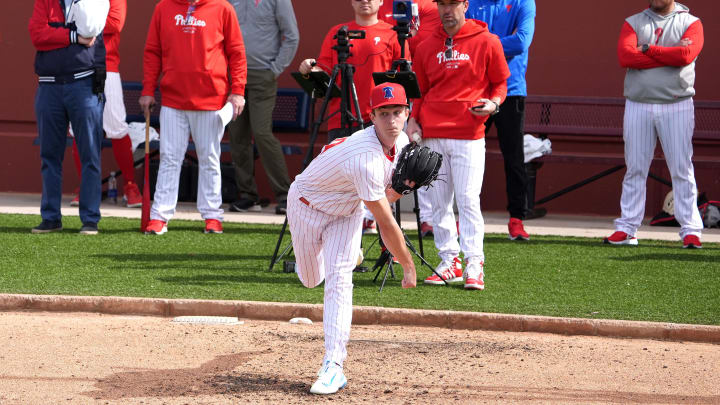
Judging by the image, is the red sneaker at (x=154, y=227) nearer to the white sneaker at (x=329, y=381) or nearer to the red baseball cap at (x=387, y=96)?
the white sneaker at (x=329, y=381)

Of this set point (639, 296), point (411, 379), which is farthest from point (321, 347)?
point (639, 296)

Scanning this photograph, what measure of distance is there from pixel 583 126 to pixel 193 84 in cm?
527

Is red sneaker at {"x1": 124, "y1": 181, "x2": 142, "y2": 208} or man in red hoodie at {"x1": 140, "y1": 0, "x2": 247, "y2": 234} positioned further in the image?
red sneaker at {"x1": 124, "y1": 181, "x2": 142, "y2": 208}

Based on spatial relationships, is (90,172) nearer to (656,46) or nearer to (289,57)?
(289,57)

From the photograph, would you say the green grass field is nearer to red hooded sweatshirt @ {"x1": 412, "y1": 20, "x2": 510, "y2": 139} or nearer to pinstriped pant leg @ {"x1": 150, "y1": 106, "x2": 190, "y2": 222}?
pinstriped pant leg @ {"x1": 150, "y1": 106, "x2": 190, "y2": 222}

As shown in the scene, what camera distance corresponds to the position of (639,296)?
788cm

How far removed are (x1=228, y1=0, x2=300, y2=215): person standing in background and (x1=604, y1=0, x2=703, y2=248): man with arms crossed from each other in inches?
152

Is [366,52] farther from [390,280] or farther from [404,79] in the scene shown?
[390,280]

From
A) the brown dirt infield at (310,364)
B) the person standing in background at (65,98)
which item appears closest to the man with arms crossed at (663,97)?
the brown dirt infield at (310,364)

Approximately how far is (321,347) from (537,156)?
688 centimetres

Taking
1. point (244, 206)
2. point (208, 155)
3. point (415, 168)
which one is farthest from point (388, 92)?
point (244, 206)

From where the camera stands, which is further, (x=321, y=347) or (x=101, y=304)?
(x=101, y=304)

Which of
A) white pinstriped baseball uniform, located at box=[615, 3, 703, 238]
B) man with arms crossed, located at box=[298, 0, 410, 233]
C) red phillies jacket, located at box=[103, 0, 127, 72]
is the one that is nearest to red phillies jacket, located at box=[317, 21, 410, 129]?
man with arms crossed, located at box=[298, 0, 410, 233]

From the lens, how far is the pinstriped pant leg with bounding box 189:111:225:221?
33.9 ft
